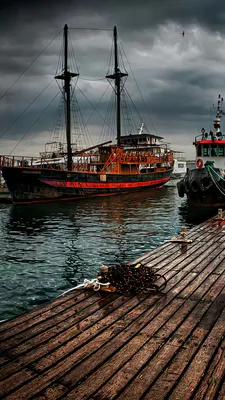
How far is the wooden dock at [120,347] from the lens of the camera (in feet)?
10.9

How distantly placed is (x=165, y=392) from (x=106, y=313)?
214 centimetres

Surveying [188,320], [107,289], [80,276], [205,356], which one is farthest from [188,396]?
[80,276]

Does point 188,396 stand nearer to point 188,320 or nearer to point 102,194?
point 188,320

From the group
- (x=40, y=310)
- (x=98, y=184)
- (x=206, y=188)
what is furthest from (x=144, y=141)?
(x=40, y=310)

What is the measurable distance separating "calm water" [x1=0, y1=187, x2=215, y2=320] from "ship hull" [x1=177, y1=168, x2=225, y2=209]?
1771 millimetres

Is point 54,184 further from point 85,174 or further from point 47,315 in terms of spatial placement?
point 47,315

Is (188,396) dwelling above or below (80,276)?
above

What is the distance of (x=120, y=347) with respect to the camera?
4164 millimetres

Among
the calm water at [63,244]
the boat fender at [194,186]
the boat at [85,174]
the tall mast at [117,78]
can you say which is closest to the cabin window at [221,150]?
the boat fender at [194,186]

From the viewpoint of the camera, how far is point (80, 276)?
32.0 ft

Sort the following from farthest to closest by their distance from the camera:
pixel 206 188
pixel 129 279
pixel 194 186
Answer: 1. pixel 194 186
2. pixel 206 188
3. pixel 129 279

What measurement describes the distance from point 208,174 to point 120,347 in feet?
72.2

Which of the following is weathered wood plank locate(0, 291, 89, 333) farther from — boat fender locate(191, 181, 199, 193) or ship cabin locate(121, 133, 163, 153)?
ship cabin locate(121, 133, 163, 153)

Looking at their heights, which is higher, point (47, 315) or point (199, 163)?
point (199, 163)
